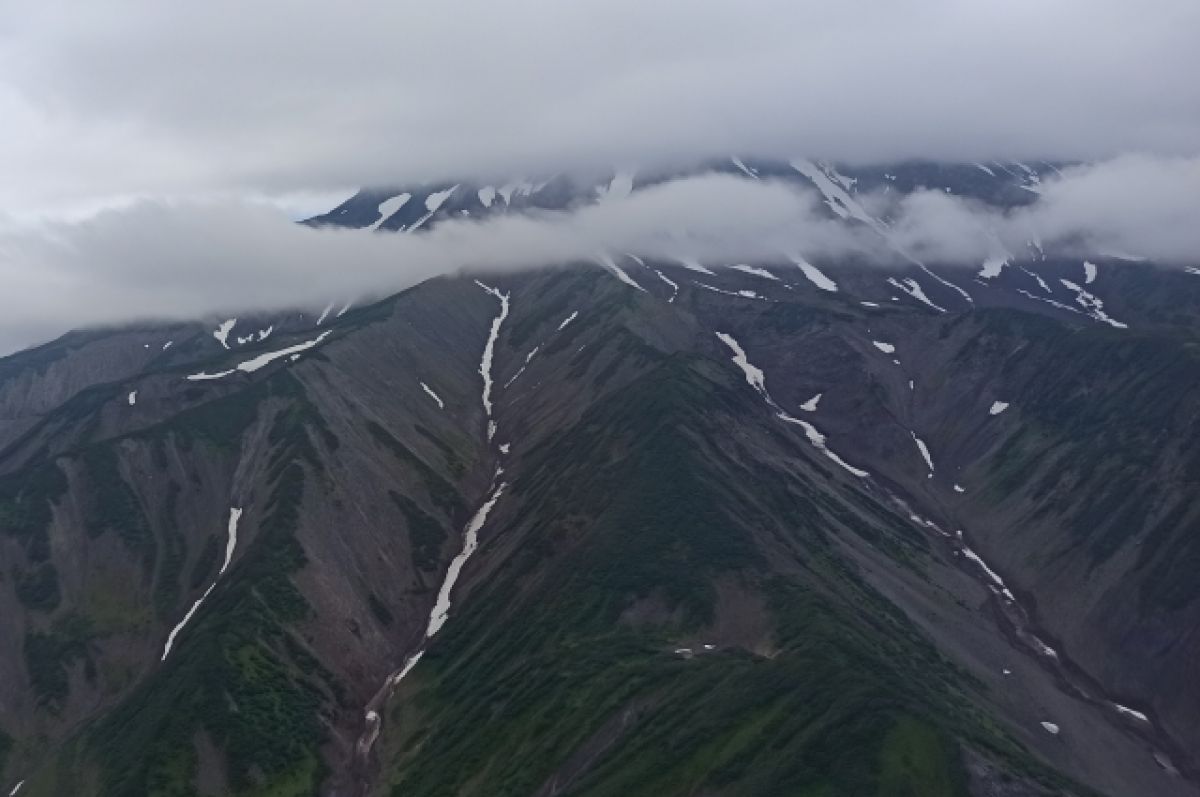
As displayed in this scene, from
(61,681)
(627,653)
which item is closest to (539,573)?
(627,653)

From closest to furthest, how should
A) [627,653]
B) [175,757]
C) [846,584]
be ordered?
[175,757]
[627,653]
[846,584]

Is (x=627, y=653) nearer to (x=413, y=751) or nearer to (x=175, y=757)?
(x=413, y=751)

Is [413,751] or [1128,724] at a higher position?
[413,751]

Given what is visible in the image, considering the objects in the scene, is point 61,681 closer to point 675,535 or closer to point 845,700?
point 675,535

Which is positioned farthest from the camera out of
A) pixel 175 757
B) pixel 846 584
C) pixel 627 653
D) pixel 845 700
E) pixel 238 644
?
pixel 846 584

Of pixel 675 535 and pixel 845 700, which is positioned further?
pixel 675 535

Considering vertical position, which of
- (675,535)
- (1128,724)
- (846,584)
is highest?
(675,535)

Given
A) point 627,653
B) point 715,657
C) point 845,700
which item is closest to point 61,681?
point 627,653
